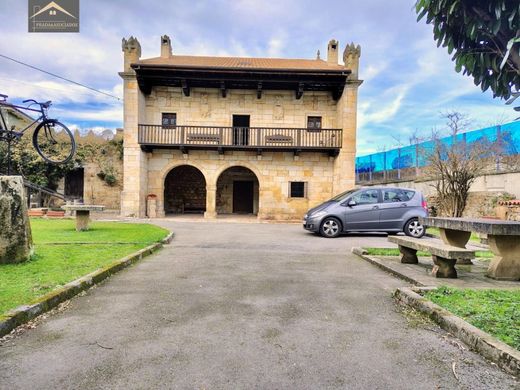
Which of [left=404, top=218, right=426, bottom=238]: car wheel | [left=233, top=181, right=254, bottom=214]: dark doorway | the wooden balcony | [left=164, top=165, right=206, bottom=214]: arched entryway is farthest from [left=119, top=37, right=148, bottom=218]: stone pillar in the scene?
[left=404, top=218, right=426, bottom=238]: car wheel

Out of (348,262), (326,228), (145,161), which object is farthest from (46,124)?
(145,161)

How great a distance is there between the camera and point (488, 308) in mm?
3625

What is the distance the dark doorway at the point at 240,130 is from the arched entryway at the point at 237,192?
368 centimetres

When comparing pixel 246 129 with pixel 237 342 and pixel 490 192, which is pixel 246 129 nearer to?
pixel 490 192

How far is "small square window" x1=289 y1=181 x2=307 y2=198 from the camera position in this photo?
1900 cm

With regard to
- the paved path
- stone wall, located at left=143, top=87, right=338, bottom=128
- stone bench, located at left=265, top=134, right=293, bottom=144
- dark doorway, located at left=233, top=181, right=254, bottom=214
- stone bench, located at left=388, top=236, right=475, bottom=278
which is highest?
stone wall, located at left=143, top=87, right=338, bottom=128

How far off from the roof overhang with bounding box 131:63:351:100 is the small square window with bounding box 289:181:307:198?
475cm

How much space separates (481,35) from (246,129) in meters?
16.4

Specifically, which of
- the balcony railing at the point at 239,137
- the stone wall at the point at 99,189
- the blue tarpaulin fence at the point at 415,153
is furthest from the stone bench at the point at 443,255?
the stone wall at the point at 99,189

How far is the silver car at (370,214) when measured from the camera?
1119cm

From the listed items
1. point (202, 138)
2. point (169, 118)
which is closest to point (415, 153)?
point (202, 138)

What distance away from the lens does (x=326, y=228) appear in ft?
36.8

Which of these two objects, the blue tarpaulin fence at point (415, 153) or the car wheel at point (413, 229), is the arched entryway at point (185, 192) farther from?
the car wheel at point (413, 229)

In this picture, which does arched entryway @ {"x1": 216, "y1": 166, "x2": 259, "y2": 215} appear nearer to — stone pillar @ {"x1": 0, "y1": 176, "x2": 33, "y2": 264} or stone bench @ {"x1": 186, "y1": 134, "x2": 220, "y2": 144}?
stone bench @ {"x1": 186, "y1": 134, "x2": 220, "y2": 144}
